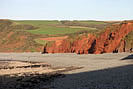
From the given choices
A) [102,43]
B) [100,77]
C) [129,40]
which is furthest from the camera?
[102,43]

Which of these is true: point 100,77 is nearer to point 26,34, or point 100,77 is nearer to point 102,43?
point 102,43

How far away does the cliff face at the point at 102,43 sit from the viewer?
69162mm

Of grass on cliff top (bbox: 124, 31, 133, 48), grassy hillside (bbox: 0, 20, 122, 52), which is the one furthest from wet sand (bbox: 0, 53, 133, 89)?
grassy hillside (bbox: 0, 20, 122, 52)

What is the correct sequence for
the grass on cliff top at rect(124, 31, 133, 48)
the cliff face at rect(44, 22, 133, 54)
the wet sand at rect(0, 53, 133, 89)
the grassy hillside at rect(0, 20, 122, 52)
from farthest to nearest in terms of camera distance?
1. the grassy hillside at rect(0, 20, 122, 52)
2. the cliff face at rect(44, 22, 133, 54)
3. the grass on cliff top at rect(124, 31, 133, 48)
4. the wet sand at rect(0, 53, 133, 89)

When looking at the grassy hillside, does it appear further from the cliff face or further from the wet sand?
the wet sand

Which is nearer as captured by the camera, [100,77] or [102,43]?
[100,77]

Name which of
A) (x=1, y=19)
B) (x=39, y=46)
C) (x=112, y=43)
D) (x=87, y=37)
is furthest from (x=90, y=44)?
(x=1, y=19)

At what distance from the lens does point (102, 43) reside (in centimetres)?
7419

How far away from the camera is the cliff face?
69162 mm

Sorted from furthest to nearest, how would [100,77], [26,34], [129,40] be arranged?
[26,34] < [129,40] < [100,77]

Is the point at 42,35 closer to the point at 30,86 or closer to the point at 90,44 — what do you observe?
the point at 90,44

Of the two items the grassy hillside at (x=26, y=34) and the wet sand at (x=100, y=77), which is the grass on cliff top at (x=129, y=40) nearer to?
the wet sand at (x=100, y=77)

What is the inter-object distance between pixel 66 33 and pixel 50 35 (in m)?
A: 8.18

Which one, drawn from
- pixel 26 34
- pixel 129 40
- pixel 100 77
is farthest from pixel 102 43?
pixel 26 34
